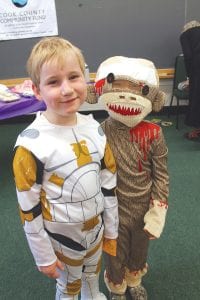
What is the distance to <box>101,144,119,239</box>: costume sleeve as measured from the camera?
1.02 m

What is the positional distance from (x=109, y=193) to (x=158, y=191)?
19cm

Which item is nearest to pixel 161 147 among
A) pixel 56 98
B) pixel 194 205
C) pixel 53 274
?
pixel 56 98

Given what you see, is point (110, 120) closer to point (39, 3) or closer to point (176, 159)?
point (176, 159)

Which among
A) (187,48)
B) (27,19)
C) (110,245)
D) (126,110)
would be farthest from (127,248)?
(27,19)

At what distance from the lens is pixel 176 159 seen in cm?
279

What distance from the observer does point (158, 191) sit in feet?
3.68

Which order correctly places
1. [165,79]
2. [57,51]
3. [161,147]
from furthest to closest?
[165,79], [161,147], [57,51]

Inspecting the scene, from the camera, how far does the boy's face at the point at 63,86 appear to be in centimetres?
85

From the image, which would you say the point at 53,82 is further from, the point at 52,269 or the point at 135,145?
Result: the point at 52,269

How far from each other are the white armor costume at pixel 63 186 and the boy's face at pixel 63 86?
0.07 m

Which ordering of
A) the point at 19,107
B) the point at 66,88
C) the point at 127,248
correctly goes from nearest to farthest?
the point at 66,88 < the point at 127,248 < the point at 19,107

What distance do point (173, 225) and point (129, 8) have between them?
2.55 metres

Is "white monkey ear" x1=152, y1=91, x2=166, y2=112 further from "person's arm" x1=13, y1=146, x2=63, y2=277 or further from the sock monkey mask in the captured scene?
"person's arm" x1=13, y1=146, x2=63, y2=277

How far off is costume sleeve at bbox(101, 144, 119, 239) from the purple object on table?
4.82 feet
